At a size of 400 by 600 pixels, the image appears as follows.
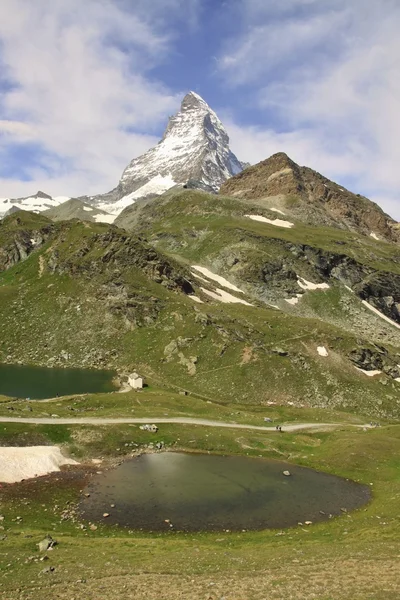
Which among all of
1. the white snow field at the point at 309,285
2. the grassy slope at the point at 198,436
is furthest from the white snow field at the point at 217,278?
the grassy slope at the point at 198,436

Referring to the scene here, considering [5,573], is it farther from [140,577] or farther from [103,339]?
[103,339]

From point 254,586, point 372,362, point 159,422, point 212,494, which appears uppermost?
point 372,362

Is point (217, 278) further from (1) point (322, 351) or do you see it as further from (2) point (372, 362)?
(2) point (372, 362)

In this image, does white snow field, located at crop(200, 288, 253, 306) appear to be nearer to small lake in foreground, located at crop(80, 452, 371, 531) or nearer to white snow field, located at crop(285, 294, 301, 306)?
white snow field, located at crop(285, 294, 301, 306)

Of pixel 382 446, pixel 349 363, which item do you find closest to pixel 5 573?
pixel 382 446

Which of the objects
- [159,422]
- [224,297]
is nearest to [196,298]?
[224,297]

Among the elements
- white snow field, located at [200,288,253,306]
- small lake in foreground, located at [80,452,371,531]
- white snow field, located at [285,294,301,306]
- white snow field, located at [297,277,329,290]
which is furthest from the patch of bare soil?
white snow field, located at [297,277,329,290]
